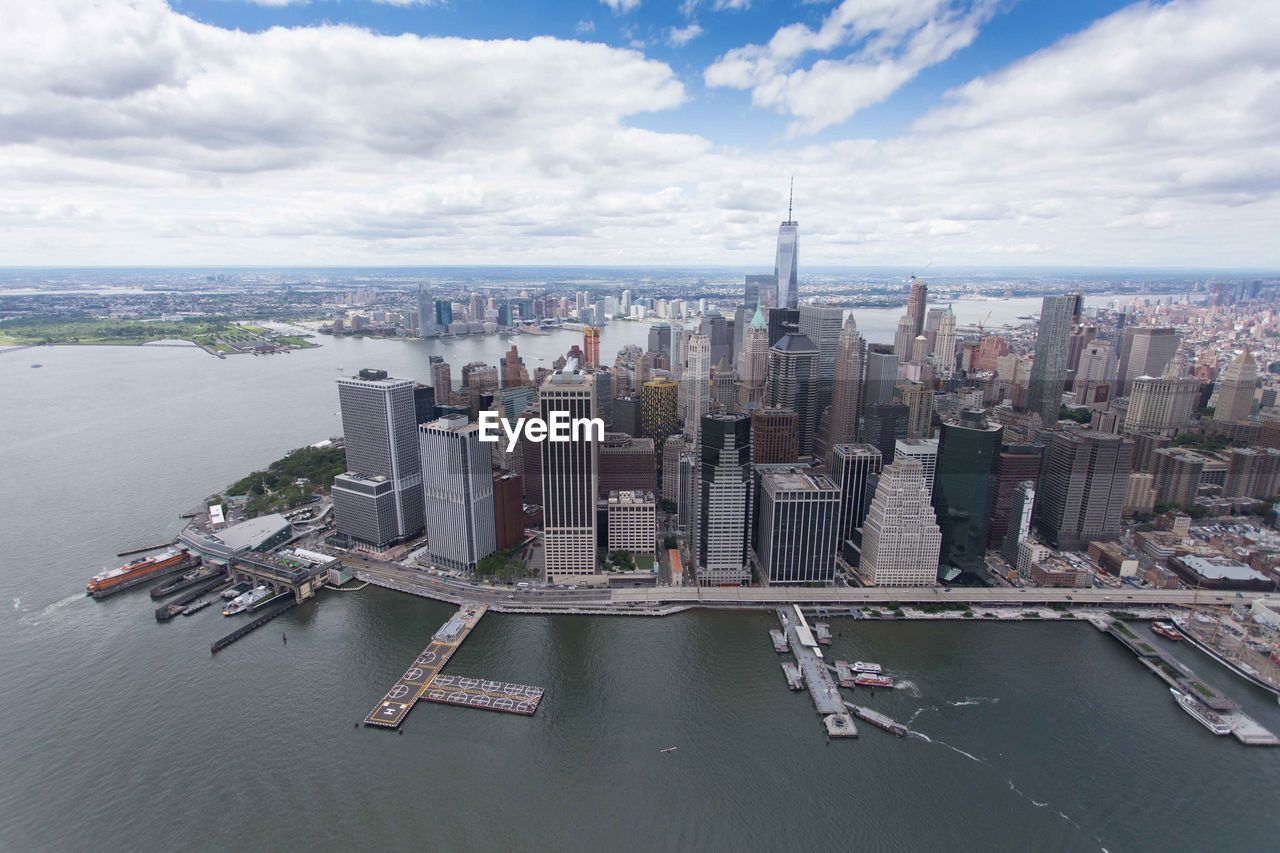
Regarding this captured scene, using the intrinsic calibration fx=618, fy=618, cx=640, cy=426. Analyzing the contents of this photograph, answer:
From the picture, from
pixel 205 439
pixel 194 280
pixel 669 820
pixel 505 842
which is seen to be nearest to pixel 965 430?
pixel 669 820

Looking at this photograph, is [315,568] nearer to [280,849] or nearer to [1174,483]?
[280,849]

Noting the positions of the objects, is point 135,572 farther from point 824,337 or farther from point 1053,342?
point 1053,342

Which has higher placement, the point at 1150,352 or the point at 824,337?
the point at 824,337

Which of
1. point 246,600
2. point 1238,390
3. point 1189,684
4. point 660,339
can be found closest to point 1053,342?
point 1238,390

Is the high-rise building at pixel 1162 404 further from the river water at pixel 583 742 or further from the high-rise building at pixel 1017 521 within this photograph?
the river water at pixel 583 742

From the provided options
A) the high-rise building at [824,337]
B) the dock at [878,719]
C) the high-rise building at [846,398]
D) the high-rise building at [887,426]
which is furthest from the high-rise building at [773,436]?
the dock at [878,719]
